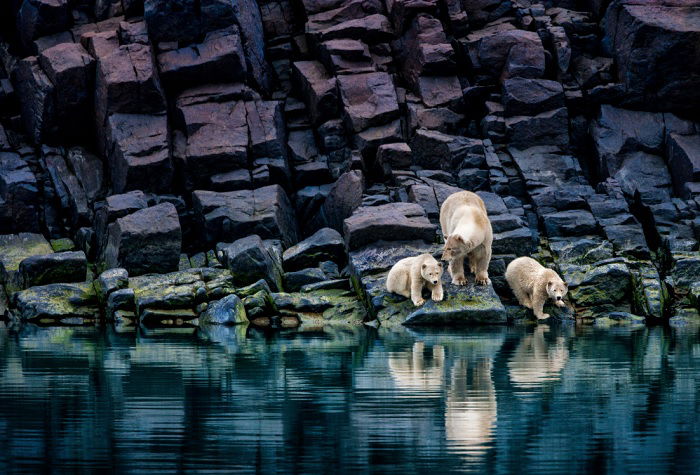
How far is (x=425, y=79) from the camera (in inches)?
1622

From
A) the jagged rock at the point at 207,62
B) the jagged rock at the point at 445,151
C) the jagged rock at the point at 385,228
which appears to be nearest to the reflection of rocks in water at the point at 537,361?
the jagged rock at the point at 385,228

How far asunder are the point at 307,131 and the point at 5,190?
11.2 m

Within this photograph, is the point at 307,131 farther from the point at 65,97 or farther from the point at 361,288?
the point at 361,288

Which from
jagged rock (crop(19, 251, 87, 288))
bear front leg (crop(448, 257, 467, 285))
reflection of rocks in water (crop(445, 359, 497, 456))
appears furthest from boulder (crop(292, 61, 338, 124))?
reflection of rocks in water (crop(445, 359, 497, 456))

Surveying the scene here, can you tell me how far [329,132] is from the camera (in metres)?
39.4


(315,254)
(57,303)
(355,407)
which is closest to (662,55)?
(315,254)

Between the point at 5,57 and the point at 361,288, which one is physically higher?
the point at 5,57

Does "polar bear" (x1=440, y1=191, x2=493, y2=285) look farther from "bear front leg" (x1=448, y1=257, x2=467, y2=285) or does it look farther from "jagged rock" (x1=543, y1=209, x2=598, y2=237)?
"jagged rock" (x1=543, y1=209, x2=598, y2=237)

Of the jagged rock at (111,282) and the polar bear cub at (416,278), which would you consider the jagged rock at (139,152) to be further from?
the polar bear cub at (416,278)

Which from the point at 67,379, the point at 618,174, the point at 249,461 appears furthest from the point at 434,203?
the point at 249,461

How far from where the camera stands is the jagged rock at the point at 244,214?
34.8 m

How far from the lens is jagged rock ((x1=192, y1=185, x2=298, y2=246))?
114 feet

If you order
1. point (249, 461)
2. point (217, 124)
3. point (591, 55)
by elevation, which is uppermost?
point (591, 55)

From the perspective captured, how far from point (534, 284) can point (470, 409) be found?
1553 cm
